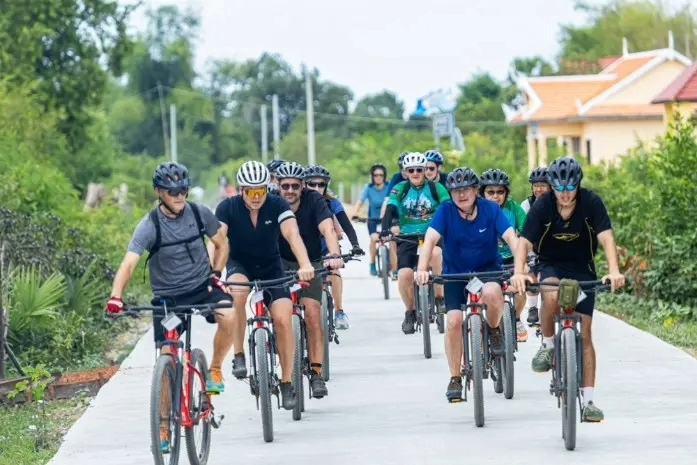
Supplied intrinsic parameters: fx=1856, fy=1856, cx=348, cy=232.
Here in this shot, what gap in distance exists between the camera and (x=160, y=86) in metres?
134

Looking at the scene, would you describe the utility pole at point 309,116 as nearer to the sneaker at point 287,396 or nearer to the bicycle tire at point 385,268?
the bicycle tire at point 385,268

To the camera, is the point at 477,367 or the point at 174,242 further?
the point at 477,367

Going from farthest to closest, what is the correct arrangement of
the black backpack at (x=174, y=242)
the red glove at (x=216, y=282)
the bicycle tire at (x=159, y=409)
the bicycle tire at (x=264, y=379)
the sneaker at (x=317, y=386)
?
the sneaker at (x=317, y=386)
the bicycle tire at (x=264, y=379)
the red glove at (x=216, y=282)
the black backpack at (x=174, y=242)
the bicycle tire at (x=159, y=409)

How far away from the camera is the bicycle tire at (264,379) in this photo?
1232cm

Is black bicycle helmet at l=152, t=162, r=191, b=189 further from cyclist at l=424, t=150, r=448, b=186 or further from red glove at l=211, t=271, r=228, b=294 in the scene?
cyclist at l=424, t=150, r=448, b=186

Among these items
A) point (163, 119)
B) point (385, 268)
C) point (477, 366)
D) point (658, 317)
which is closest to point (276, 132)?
point (163, 119)

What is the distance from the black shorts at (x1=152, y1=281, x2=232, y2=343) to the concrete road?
1.01 metres

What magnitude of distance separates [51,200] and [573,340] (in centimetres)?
1926

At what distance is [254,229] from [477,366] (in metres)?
1.88

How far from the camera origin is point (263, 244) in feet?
43.4

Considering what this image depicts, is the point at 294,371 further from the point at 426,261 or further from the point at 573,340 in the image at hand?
the point at 573,340

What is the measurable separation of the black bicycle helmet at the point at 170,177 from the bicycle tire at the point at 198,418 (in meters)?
1.02

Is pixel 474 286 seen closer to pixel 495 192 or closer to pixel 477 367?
pixel 477 367

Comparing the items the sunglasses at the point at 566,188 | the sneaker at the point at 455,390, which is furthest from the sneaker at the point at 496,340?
the sunglasses at the point at 566,188
